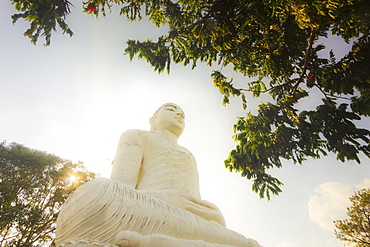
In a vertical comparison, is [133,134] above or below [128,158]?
above

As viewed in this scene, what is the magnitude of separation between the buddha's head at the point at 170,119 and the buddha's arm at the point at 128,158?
727 millimetres

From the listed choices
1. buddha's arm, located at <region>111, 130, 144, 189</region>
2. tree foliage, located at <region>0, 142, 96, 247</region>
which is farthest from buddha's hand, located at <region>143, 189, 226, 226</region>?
tree foliage, located at <region>0, 142, 96, 247</region>

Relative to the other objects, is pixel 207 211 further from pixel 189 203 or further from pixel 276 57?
pixel 276 57

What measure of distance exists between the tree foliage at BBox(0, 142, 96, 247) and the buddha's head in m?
7.06

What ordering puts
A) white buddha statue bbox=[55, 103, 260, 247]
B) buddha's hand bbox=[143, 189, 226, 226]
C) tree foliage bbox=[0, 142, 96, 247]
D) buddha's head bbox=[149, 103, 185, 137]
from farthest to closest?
tree foliage bbox=[0, 142, 96, 247]
buddha's head bbox=[149, 103, 185, 137]
buddha's hand bbox=[143, 189, 226, 226]
white buddha statue bbox=[55, 103, 260, 247]

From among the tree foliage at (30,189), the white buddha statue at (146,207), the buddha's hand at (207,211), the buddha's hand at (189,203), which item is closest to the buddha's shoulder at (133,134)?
the white buddha statue at (146,207)

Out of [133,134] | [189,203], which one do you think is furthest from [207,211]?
[133,134]

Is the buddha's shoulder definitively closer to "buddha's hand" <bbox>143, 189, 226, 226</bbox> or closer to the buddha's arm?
the buddha's arm

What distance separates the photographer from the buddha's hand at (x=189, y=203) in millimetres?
2710

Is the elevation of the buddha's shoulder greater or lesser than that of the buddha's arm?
greater

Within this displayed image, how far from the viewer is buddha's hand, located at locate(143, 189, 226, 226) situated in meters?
2.71

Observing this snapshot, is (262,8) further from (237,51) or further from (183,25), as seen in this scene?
(183,25)

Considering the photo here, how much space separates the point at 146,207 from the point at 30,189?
919 cm

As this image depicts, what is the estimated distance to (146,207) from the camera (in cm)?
215
